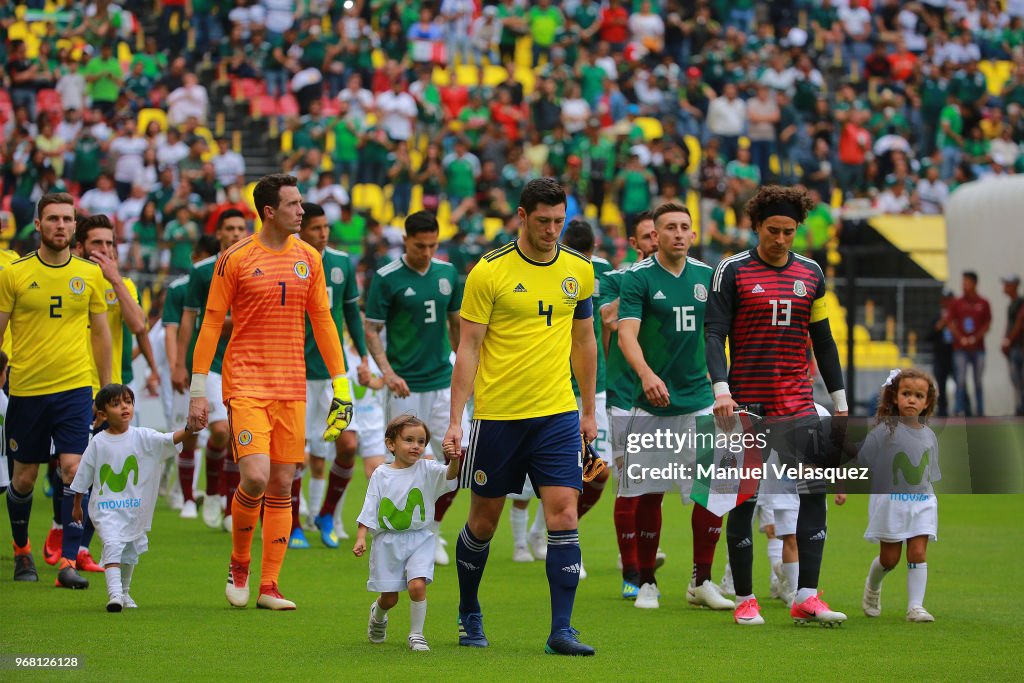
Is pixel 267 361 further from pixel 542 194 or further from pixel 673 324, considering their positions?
pixel 673 324

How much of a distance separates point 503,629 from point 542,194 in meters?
Answer: 2.61

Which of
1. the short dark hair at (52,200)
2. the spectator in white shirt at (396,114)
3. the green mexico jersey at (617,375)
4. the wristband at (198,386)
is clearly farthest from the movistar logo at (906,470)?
the spectator in white shirt at (396,114)

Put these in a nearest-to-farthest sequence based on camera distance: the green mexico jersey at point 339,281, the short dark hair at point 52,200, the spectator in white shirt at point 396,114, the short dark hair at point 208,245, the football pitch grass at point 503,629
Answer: the football pitch grass at point 503,629
the short dark hair at point 52,200
the green mexico jersey at point 339,281
the short dark hair at point 208,245
the spectator in white shirt at point 396,114

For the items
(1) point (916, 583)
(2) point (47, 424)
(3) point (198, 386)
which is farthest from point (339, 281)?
(1) point (916, 583)

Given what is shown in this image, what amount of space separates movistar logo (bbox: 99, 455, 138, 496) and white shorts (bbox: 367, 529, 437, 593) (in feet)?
6.53

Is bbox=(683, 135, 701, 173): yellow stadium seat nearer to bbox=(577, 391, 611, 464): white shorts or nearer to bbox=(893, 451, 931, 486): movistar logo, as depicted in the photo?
bbox=(577, 391, 611, 464): white shorts

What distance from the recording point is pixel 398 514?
7.86 m

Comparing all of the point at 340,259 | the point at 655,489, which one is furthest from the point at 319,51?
the point at 655,489

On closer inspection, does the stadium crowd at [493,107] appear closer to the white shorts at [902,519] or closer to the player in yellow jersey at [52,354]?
the player in yellow jersey at [52,354]

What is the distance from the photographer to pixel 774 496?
9398mm

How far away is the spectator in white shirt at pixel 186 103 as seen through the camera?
24.9 m

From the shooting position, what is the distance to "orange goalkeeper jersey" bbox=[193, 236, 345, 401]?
8.73 m

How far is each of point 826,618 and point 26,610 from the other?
4629mm

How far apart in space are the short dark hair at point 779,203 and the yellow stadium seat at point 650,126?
1871cm
